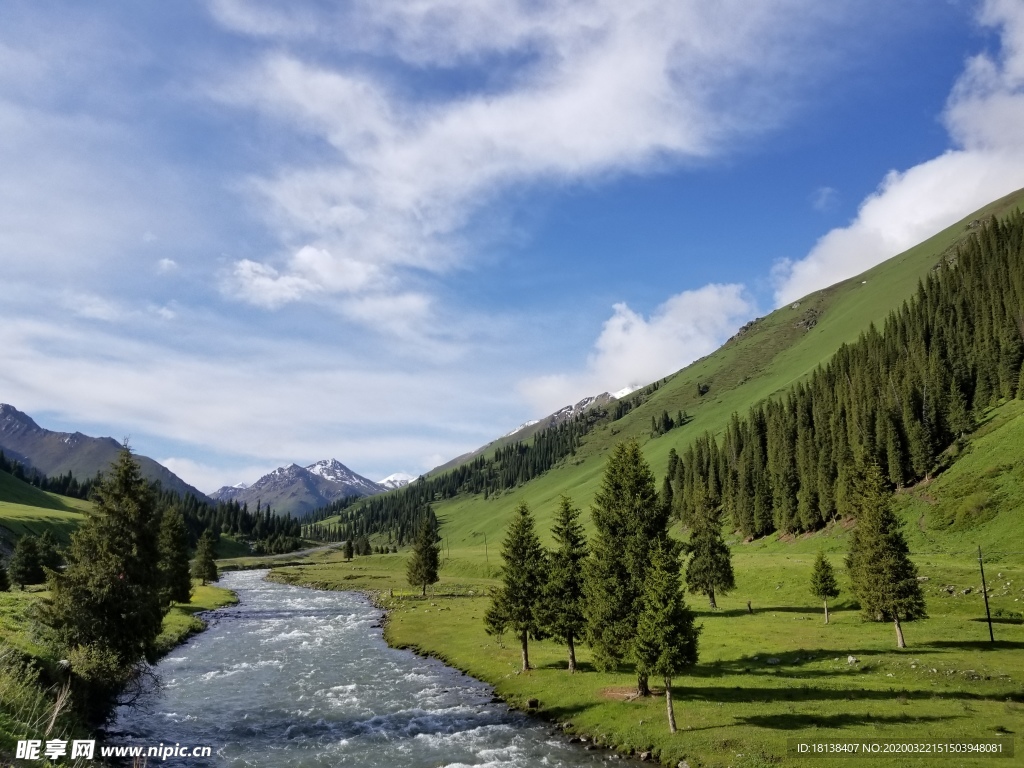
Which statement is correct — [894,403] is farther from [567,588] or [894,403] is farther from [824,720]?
[824,720]

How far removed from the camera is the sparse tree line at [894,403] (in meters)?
110

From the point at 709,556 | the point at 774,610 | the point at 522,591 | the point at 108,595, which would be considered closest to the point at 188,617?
the point at 108,595

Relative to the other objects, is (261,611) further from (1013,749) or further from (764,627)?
(1013,749)

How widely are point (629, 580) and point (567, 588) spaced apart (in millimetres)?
8776

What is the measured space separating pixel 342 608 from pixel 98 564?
69.5 meters

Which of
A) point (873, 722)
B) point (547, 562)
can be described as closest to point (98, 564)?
point (547, 562)

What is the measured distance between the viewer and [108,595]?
34625 mm

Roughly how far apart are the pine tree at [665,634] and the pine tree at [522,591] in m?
15.8

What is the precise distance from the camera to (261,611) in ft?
304

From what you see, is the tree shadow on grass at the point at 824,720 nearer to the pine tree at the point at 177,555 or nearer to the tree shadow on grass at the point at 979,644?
the tree shadow on grass at the point at 979,644

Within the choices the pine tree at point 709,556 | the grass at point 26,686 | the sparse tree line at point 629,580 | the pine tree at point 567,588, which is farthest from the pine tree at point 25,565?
the pine tree at point 709,556

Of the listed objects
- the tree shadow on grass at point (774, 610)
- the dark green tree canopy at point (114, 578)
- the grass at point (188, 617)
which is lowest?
the grass at point (188, 617)

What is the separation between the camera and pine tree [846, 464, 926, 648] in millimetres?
49000

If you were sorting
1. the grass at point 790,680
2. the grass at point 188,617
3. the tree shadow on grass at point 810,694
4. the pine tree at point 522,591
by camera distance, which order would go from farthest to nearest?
the grass at point 188,617 < the pine tree at point 522,591 < the tree shadow on grass at point 810,694 < the grass at point 790,680
